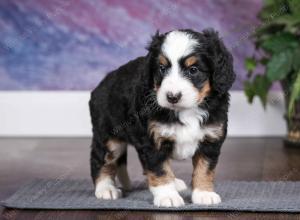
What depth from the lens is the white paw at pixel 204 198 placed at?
352 cm

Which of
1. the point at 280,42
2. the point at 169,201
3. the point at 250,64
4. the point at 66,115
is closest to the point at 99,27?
the point at 66,115

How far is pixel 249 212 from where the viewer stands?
136 inches

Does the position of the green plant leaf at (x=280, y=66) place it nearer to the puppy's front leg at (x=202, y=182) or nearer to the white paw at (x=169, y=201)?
the puppy's front leg at (x=202, y=182)

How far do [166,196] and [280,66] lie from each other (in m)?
2.08

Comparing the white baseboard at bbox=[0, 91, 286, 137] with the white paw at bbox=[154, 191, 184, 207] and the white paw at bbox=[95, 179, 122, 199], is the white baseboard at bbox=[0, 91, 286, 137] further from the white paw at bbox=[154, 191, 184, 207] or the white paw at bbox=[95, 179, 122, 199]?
the white paw at bbox=[154, 191, 184, 207]

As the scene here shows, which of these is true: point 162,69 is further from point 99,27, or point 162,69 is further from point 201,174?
point 99,27

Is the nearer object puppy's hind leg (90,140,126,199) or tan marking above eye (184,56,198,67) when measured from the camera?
tan marking above eye (184,56,198,67)

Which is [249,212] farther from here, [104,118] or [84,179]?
[84,179]

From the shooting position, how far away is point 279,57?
527 centimetres

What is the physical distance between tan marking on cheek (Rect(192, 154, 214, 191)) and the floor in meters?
0.15

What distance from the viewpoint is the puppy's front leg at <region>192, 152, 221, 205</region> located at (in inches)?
139

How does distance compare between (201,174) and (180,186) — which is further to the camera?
(180,186)

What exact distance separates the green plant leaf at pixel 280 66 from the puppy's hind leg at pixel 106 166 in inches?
71.3

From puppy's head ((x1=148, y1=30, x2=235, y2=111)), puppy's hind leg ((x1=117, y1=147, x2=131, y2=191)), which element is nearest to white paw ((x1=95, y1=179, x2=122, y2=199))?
puppy's hind leg ((x1=117, y1=147, x2=131, y2=191))
